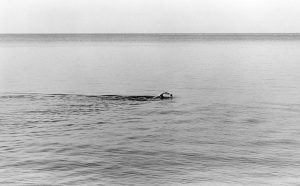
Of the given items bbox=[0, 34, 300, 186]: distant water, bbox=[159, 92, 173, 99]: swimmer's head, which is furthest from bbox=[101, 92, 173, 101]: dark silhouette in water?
bbox=[0, 34, 300, 186]: distant water

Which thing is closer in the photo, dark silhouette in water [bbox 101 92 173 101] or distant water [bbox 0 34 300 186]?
distant water [bbox 0 34 300 186]

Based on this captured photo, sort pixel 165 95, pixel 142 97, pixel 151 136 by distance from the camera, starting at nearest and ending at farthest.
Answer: pixel 151 136 < pixel 142 97 < pixel 165 95

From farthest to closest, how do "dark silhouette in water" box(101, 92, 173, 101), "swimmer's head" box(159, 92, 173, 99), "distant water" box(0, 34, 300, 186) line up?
"swimmer's head" box(159, 92, 173, 99), "dark silhouette in water" box(101, 92, 173, 101), "distant water" box(0, 34, 300, 186)

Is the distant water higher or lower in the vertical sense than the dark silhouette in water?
lower

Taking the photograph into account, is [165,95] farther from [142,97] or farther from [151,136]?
[151,136]

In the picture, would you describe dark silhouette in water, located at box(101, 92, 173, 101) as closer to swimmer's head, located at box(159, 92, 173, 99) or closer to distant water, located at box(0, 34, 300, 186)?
swimmer's head, located at box(159, 92, 173, 99)

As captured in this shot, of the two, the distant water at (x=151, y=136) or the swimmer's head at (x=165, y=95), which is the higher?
the swimmer's head at (x=165, y=95)

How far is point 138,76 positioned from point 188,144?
36096 mm

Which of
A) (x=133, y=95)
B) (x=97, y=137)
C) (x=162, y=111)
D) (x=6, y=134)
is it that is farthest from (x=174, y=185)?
(x=133, y=95)

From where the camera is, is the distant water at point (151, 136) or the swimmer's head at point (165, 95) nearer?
the distant water at point (151, 136)

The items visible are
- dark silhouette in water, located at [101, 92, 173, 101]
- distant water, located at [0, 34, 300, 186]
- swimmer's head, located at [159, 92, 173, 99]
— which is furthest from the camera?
swimmer's head, located at [159, 92, 173, 99]

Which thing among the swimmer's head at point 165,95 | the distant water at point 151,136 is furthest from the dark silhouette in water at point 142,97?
the distant water at point 151,136

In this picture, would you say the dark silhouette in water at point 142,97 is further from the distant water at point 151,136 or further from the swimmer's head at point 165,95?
the distant water at point 151,136

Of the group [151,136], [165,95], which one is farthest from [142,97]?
[151,136]
